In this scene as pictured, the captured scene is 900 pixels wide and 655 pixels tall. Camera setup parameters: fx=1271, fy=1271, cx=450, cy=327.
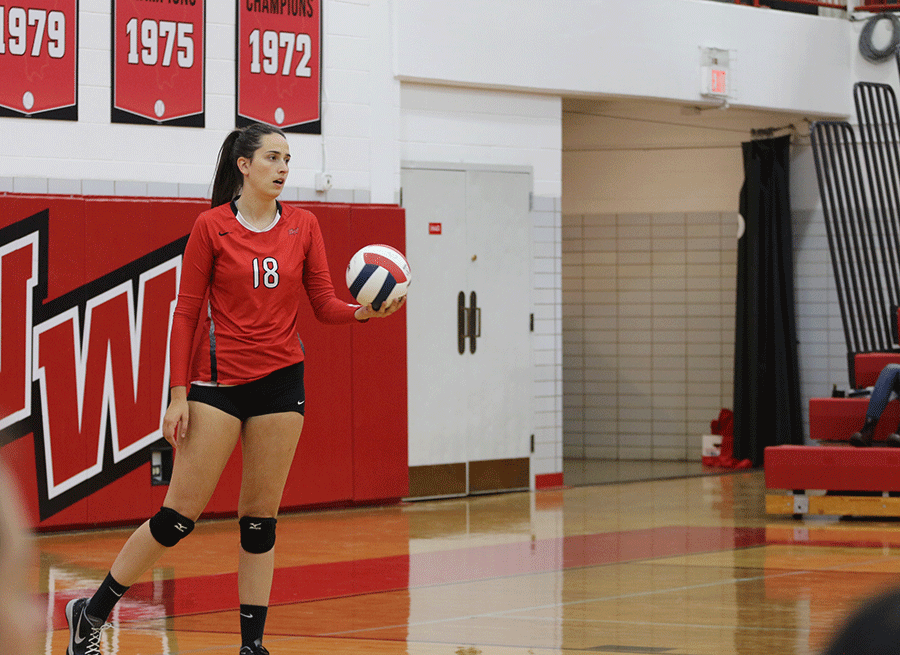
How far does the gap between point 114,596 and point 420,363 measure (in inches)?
202

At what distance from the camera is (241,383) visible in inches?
141

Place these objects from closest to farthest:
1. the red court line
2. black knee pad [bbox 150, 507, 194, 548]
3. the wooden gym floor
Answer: black knee pad [bbox 150, 507, 194, 548]
the wooden gym floor
the red court line

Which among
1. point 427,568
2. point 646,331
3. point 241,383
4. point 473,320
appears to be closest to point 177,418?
point 241,383

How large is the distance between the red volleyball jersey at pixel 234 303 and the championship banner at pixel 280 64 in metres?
4.23

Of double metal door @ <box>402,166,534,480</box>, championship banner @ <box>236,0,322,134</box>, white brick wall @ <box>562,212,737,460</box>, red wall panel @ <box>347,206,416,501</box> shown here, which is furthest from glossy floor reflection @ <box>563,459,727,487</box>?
championship banner @ <box>236,0,322,134</box>

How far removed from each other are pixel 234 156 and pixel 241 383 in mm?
675

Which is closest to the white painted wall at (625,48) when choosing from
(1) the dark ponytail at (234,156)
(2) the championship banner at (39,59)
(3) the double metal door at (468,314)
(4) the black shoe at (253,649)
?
(3) the double metal door at (468,314)

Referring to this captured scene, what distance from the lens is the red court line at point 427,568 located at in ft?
16.8

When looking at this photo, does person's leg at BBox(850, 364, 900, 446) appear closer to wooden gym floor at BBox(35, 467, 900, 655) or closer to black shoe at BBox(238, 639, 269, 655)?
wooden gym floor at BBox(35, 467, 900, 655)

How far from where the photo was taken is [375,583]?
5543mm

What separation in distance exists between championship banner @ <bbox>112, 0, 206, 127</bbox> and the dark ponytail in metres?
3.85

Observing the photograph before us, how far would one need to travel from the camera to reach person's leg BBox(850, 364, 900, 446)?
25.0ft

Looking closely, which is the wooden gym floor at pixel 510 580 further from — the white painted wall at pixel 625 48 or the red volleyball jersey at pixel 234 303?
the white painted wall at pixel 625 48

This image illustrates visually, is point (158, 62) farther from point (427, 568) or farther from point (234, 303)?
point (234, 303)
